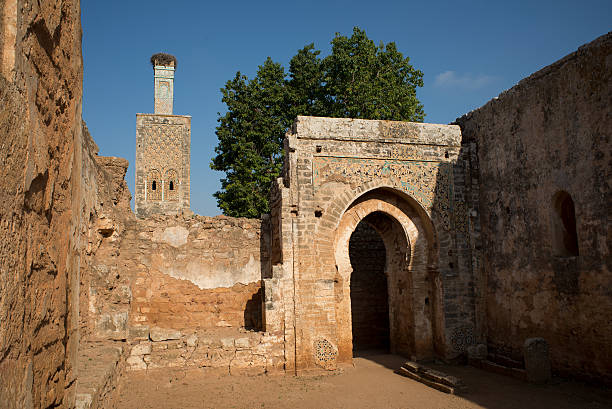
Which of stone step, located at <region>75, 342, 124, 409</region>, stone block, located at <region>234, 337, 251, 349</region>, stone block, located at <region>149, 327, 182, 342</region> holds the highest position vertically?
stone step, located at <region>75, 342, 124, 409</region>

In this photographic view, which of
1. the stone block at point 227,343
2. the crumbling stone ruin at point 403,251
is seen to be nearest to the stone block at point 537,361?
the crumbling stone ruin at point 403,251

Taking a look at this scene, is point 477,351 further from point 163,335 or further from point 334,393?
point 163,335

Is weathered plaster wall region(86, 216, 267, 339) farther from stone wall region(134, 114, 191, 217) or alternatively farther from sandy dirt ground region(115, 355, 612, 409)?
stone wall region(134, 114, 191, 217)

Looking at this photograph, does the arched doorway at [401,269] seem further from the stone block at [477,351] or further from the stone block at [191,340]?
the stone block at [191,340]

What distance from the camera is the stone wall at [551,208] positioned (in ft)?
24.8

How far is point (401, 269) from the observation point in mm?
10594

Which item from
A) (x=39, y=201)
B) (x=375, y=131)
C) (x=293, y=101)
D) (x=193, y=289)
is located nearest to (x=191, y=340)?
(x=193, y=289)

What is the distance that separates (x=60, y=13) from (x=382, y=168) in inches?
330

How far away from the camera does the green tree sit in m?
17.2

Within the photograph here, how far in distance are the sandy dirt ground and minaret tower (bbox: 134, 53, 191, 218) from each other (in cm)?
1673

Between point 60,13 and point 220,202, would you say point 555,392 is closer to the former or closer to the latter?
point 60,13

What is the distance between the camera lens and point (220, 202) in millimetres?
17391

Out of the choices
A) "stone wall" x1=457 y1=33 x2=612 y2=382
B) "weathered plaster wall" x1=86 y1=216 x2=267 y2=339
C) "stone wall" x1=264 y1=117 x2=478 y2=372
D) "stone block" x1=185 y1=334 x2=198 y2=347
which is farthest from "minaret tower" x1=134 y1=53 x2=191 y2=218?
"stone wall" x1=457 y1=33 x2=612 y2=382

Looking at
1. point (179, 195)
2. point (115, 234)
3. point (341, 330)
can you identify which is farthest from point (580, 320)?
point (179, 195)
